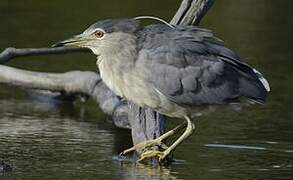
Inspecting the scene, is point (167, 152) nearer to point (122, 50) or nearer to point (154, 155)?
point (154, 155)

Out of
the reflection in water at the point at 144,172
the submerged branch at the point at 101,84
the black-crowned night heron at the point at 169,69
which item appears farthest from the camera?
the submerged branch at the point at 101,84

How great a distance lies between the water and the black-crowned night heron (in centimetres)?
46

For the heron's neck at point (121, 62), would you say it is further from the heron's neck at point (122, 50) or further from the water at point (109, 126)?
the water at point (109, 126)

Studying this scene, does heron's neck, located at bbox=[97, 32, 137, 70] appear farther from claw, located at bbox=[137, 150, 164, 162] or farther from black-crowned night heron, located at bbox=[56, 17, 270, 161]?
claw, located at bbox=[137, 150, 164, 162]

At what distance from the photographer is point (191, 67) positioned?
848 cm

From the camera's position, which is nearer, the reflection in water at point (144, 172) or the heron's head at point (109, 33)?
the reflection in water at point (144, 172)

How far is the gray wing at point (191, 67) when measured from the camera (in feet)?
27.7

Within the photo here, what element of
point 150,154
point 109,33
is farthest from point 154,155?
point 109,33

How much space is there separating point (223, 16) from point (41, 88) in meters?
6.49

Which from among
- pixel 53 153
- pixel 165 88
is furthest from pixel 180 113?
pixel 53 153

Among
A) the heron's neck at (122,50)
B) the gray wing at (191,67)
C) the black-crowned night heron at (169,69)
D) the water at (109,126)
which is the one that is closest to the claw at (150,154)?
the black-crowned night heron at (169,69)

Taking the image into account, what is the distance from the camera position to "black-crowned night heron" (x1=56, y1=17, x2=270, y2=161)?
27.7ft

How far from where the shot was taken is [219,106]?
8719 millimetres

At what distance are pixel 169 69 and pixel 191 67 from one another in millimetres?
170
